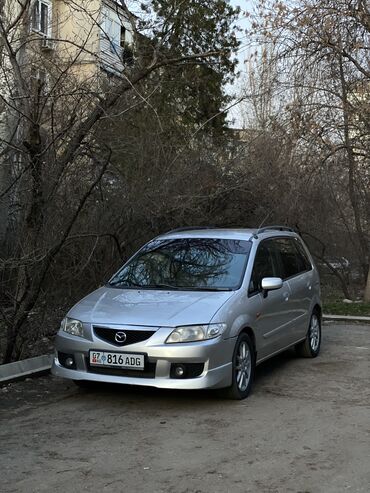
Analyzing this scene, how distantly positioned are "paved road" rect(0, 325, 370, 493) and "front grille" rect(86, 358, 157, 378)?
1.12 ft

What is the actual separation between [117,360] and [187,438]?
1.11 metres

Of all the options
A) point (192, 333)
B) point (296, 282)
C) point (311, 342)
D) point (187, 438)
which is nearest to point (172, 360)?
point (192, 333)

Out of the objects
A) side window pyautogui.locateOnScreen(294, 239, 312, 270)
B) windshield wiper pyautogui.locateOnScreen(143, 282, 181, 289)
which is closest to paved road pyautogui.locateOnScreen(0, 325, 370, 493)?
windshield wiper pyautogui.locateOnScreen(143, 282, 181, 289)

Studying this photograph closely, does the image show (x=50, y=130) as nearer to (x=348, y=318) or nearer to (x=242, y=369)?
(x=242, y=369)

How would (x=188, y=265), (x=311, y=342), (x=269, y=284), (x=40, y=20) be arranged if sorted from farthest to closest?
(x=40, y=20) < (x=311, y=342) < (x=188, y=265) < (x=269, y=284)

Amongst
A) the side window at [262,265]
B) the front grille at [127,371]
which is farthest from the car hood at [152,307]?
the side window at [262,265]

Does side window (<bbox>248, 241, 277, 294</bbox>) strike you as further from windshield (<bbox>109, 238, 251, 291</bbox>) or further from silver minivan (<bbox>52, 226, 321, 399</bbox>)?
windshield (<bbox>109, 238, 251, 291</bbox>)

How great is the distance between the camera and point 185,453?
15.4 feet

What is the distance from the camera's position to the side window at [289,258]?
7.91m

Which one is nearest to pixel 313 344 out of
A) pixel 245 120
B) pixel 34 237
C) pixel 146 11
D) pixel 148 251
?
pixel 148 251

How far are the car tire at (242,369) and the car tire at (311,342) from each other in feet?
6.70

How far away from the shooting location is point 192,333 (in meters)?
5.76

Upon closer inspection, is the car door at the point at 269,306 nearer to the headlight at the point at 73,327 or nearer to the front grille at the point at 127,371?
the front grille at the point at 127,371

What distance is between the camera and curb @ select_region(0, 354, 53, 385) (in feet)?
22.3
